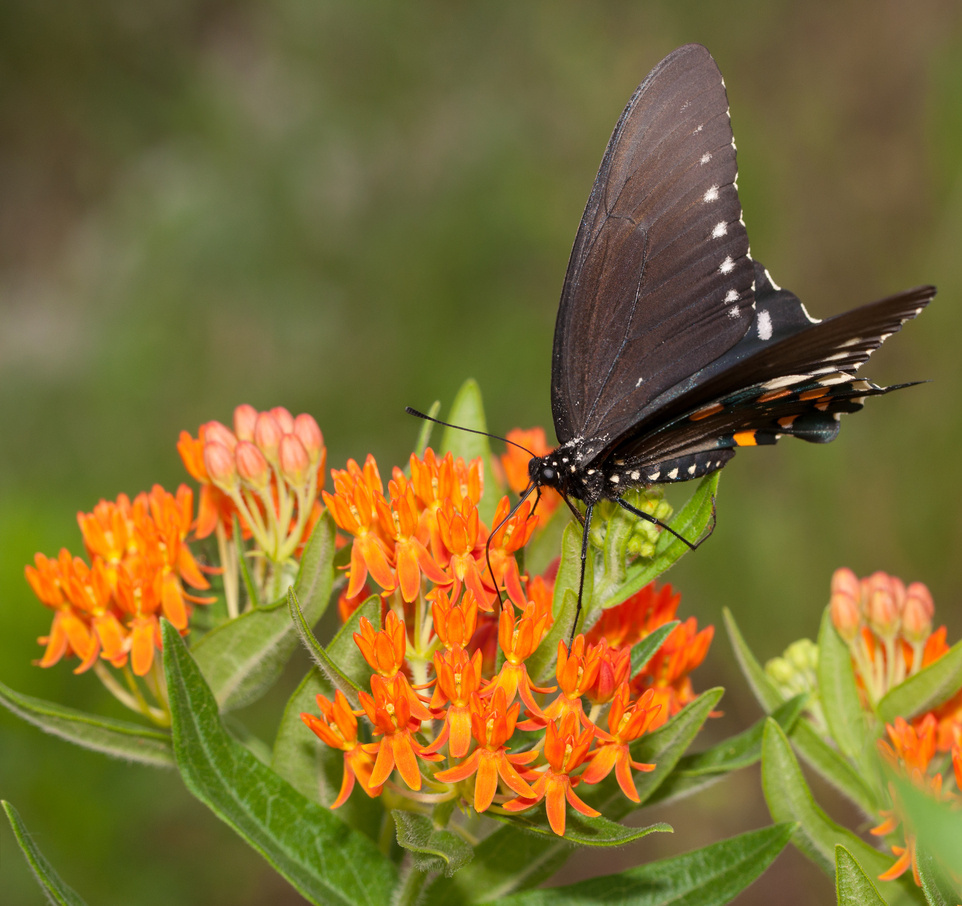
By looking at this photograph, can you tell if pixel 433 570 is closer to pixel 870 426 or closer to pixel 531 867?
pixel 531 867

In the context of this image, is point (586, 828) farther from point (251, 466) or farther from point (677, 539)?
point (251, 466)

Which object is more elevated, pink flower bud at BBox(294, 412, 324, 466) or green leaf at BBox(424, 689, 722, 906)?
pink flower bud at BBox(294, 412, 324, 466)

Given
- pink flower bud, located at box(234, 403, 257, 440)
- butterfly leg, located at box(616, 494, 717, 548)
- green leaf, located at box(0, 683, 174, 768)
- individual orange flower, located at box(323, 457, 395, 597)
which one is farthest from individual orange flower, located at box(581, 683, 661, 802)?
pink flower bud, located at box(234, 403, 257, 440)

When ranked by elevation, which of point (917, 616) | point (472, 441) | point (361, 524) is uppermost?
point (472, 441)

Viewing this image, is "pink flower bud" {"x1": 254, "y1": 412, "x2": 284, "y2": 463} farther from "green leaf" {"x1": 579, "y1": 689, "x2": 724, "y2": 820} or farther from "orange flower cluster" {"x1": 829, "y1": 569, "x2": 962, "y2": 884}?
"orange flower cluster" {"x1": 829, "y1": 569, "x2": 962, "y2": 884}

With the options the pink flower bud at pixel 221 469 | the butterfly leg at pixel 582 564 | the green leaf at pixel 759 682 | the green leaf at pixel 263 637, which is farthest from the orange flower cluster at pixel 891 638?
the pink flower bud at pixel 221 469

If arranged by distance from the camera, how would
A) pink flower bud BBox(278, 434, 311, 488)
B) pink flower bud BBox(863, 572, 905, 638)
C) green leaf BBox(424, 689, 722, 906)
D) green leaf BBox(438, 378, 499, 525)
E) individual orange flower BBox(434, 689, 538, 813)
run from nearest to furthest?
individual orange flower BBox(434, 689, 538, 813) → green leaf BBox(424, 689, 722, 906) → pink flower bud BBox(278, 434, 311, 488) → green leaf BBox(438, 378, 499, 525) → pink flower bud BBox(863, 572, 905, 638)

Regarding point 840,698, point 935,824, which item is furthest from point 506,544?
point 935,824

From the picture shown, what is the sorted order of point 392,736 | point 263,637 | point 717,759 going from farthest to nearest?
1. point 717,759
2. point 263,637
3. point 392,736
